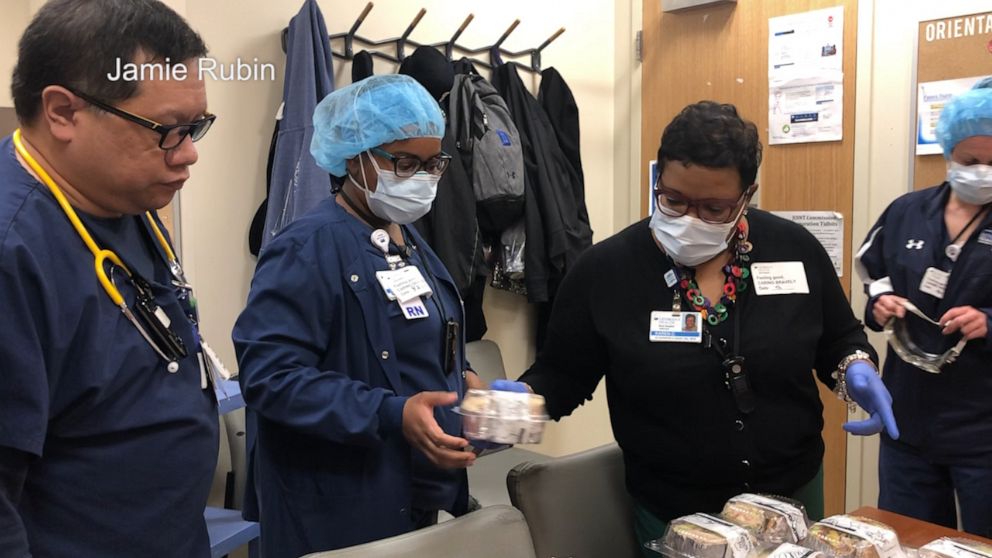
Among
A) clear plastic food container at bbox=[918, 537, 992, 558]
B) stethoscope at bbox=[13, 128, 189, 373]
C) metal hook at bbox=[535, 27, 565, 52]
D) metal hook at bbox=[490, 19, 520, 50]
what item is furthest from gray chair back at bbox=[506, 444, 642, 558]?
metal hook at bbox=[535, 27, 565, 52]

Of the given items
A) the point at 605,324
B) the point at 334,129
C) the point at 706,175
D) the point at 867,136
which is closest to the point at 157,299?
the point at 334,129

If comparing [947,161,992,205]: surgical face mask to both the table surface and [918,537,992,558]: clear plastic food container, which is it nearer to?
the table surface

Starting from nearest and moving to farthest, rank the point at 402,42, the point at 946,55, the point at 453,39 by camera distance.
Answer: the point at 946,55
the point at 402,42
the point at 453,39

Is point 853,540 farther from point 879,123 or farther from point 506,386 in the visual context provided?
point 879,123

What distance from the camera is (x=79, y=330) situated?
1019 millimetres

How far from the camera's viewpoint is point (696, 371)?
5.15ft

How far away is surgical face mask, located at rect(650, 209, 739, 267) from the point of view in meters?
1.61

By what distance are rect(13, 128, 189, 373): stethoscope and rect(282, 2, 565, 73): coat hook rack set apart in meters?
1.93

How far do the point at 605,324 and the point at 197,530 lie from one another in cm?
87

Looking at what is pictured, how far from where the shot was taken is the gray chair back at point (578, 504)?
1568 mm

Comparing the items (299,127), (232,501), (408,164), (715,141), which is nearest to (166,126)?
(408,164)

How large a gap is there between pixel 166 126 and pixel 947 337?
1972mm

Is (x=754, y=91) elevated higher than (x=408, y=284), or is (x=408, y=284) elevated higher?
(x=754, y=91)

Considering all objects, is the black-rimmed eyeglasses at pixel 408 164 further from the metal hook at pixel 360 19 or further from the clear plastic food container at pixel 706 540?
the metal hook at pixel 360 19
